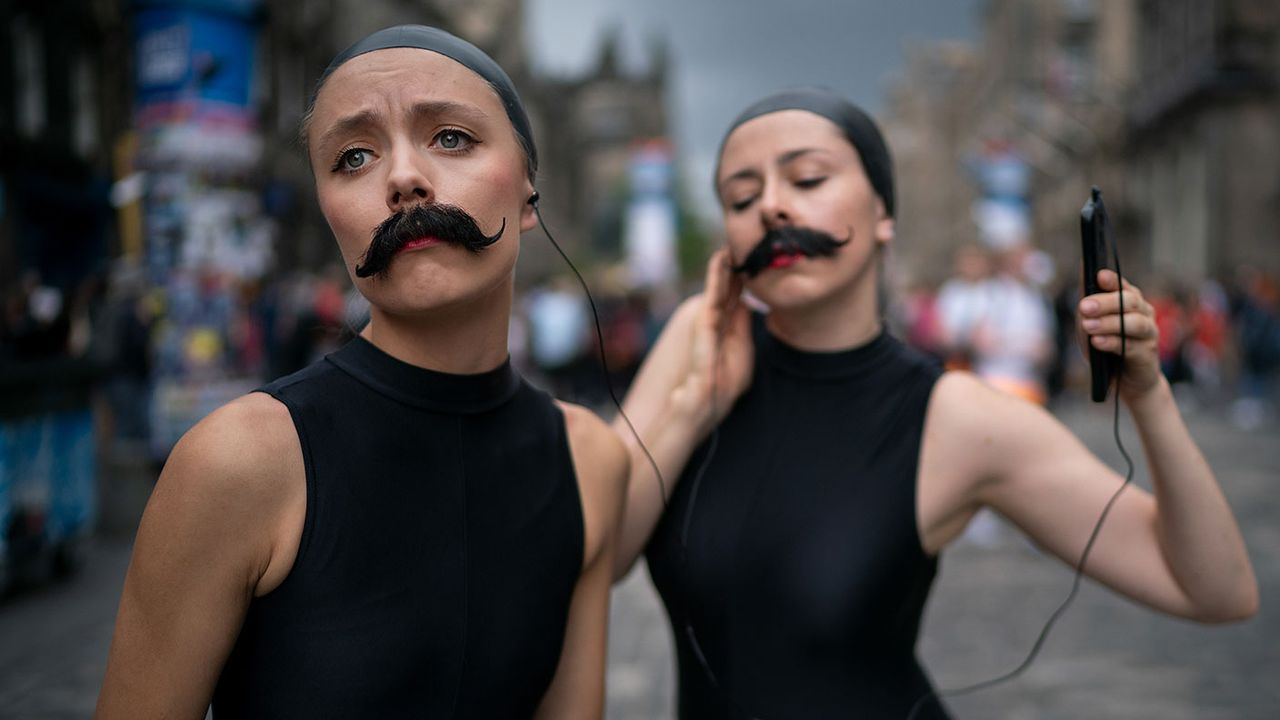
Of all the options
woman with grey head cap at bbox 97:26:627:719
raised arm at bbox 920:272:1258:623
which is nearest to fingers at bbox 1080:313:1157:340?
raised arm at bbox 920:272:1258:623

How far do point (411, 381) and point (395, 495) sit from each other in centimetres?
18

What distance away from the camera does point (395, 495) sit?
5.48 feet

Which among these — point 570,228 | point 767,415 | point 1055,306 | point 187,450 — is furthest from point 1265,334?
point 570,228

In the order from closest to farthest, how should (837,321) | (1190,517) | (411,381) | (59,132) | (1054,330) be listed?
(411,381) < (1190,517) < (837,321) < (1054,330) < (59,132)

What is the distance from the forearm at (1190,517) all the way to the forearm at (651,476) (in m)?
0.83

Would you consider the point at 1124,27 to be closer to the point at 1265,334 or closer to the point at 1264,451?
the point at 1265,334

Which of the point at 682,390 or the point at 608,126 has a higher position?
the point at 608,126

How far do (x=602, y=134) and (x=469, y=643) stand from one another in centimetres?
10956

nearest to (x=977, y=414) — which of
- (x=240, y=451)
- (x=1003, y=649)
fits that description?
(x=240, y=451)

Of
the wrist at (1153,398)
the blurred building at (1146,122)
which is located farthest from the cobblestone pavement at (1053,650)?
the blurred building at (1146,122)

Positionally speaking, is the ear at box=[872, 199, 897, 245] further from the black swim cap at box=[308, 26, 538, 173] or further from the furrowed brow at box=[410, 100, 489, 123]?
the furrowed brow at box=[410, 100, 489, 123]

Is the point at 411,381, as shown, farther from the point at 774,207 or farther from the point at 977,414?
the point at 977,414

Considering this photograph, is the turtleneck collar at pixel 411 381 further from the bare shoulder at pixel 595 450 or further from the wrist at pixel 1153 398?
the wrist at pixel 1153 398

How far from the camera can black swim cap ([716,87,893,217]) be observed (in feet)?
7.82
